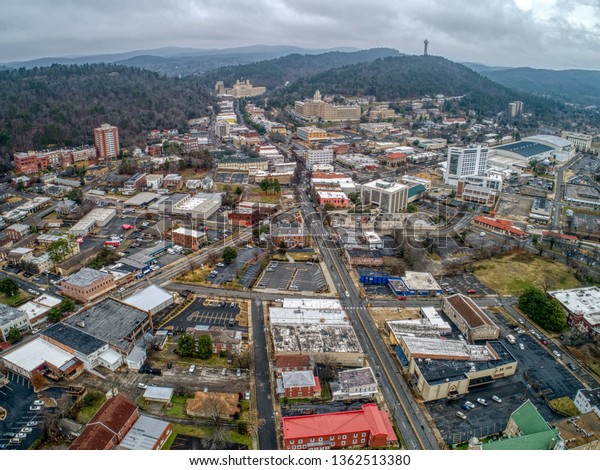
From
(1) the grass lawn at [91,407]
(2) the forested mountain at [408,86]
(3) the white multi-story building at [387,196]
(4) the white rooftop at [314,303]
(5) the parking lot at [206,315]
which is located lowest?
(1) the grass lawn at [91,407]

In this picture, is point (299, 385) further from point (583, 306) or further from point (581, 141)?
point (581, 141)

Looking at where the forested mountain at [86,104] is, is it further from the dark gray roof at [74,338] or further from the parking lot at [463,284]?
the parking lot at [463,284]

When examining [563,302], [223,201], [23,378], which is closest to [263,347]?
[23,378]

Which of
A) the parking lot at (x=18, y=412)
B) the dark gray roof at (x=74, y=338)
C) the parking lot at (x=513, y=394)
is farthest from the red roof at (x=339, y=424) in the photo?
the dark gray roof at (x=74, y=338)

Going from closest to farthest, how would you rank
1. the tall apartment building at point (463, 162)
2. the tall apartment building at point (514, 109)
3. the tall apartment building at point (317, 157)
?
the tall apartment building at point (463, 162) → the tall apartment building at point (317, 157) → the tall apartment building at point (514, 109)

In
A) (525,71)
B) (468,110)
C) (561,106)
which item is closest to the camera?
(468,110)

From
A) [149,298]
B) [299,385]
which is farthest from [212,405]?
[149,298]

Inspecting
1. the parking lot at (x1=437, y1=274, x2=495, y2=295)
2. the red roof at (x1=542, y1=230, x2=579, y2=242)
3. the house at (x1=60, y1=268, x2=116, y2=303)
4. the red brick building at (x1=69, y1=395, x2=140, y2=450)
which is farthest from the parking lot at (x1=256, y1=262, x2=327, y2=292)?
the red roof at (x1=542, y1=230, x2=579, y2=242)

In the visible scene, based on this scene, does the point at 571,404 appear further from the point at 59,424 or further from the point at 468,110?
the point at 468,110
